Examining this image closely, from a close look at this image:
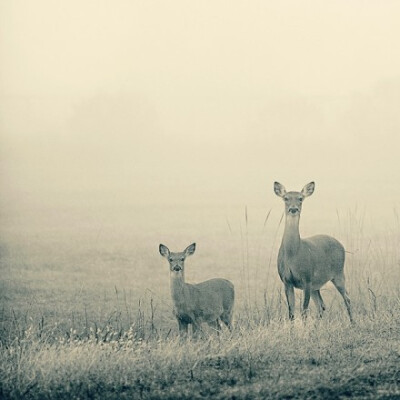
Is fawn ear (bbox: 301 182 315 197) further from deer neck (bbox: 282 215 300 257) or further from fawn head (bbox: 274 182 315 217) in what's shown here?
deer neck (bbox: 282 215 300 257)

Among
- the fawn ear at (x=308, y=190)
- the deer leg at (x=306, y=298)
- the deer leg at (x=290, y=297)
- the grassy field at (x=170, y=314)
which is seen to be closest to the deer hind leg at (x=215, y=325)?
the grassy field at (x=170, y=314)

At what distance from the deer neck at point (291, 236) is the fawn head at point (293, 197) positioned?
0.20ft

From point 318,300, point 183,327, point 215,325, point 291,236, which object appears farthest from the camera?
point 318,300

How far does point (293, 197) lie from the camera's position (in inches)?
347

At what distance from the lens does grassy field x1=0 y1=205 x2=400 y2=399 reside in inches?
293

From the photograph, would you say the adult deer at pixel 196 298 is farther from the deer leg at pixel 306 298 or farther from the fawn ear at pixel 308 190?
the fawn ear at pixel 308 190

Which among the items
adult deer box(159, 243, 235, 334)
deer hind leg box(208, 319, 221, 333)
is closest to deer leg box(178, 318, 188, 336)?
adult deer box(159, 243, 235, 334)

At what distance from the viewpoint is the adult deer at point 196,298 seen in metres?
8.33

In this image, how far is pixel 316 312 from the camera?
9297mm

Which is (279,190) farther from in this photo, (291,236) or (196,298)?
(196,298)

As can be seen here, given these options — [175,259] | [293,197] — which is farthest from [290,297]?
[175,259]

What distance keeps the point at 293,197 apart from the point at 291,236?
366mm

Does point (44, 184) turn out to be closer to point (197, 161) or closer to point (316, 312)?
point (197, 161)

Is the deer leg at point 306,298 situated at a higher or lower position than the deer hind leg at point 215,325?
higher
